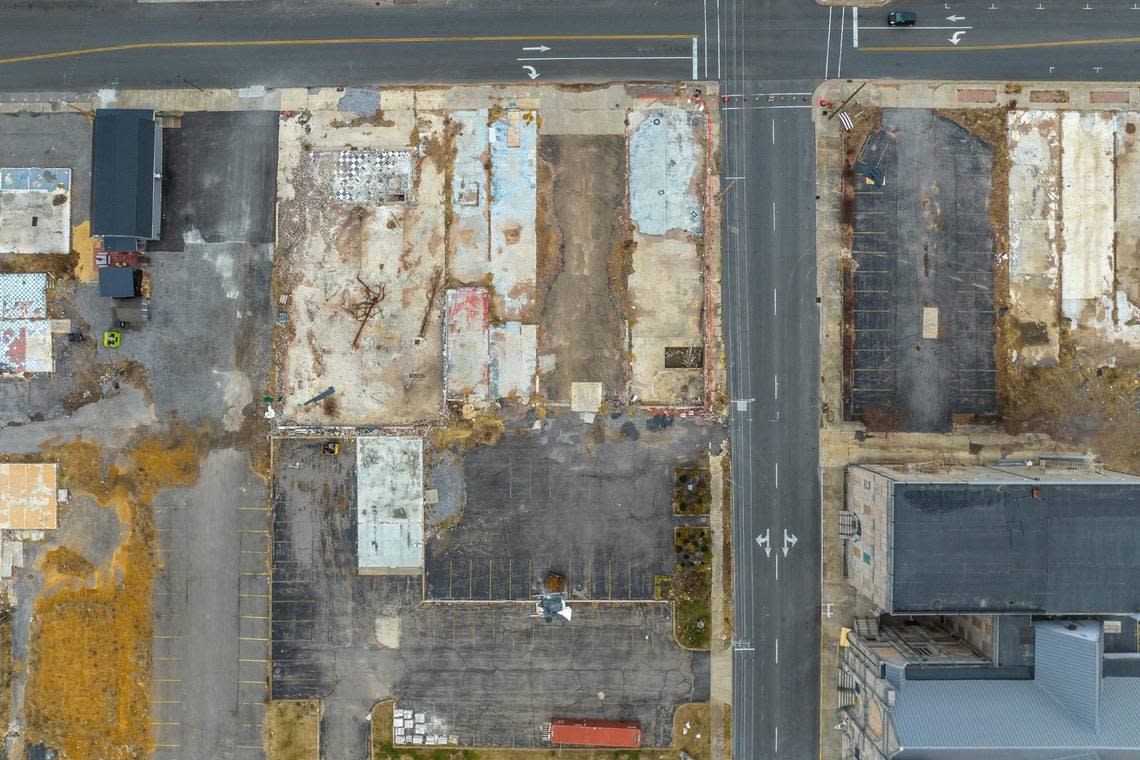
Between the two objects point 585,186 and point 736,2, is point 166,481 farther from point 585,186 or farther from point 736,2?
point 736,2

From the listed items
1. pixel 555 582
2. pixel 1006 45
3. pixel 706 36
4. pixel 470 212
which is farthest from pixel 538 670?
pixel 1006 45

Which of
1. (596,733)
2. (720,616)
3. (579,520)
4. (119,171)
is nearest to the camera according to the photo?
(596,733)

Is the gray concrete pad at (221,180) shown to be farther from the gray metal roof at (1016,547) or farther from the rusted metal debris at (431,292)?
the gray metal roof at (1016,547)

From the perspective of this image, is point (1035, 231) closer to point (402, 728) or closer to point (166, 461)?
point (402, 728)

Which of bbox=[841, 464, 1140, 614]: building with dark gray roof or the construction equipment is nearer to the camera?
bbox=[841, 464, 1140, 614]: building with dark gray roof

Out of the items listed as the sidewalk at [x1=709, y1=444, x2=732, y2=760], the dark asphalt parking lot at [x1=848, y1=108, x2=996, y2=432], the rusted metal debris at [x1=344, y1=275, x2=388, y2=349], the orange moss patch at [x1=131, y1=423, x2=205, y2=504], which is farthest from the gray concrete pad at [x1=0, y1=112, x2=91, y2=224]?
the dark asphalt parking lot at [x1=848, y1=108, x2=996, y2=432]

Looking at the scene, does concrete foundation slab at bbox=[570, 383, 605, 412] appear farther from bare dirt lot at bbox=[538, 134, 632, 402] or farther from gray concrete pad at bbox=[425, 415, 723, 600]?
gray concrete pad at bbox=[425, 415, 723, 600]
